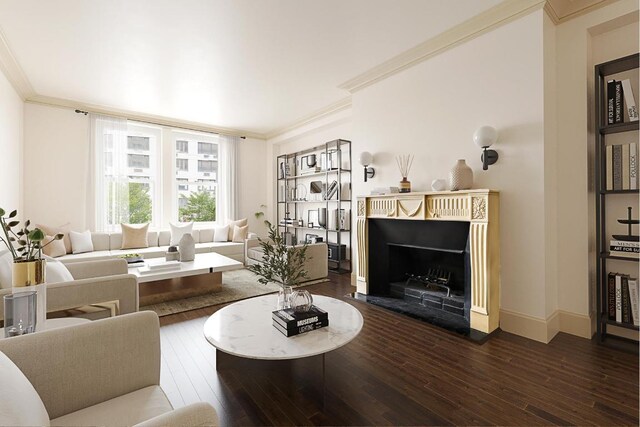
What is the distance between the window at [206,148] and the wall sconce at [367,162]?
3.98 meters

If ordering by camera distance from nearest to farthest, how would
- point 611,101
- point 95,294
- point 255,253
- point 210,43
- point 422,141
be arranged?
point 95,294
point 611,101
point 210,43
point 422,141
point 255,253

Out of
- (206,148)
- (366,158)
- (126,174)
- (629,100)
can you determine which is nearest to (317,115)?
(366,158)

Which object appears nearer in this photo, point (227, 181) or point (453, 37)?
point (453, 37)

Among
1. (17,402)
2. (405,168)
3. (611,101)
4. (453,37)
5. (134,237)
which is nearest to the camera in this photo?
(17,402)

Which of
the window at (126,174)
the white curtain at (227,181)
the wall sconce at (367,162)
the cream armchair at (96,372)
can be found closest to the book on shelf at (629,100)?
the wall sconce at (367,162)

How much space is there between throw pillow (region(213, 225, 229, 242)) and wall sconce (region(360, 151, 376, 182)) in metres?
3.34

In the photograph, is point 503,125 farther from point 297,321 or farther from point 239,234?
point 239,234

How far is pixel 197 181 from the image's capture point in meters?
6.27

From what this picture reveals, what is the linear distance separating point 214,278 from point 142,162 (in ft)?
10.7

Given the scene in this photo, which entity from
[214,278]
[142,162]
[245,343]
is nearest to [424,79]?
[245,343]

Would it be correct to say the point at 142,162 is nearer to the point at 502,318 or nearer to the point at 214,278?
the point at 214,278

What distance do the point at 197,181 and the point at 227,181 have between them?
2.01 feet

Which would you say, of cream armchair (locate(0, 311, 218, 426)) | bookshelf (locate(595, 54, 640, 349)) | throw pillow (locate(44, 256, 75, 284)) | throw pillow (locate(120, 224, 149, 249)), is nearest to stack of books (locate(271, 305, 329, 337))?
cream armchair (locate(0, 311, 218, 426))

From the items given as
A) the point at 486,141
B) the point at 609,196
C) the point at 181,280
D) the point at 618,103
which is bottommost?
the point at 181,280
